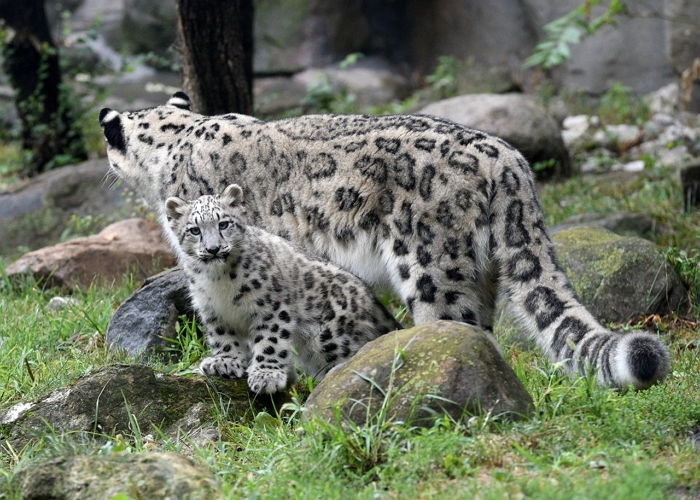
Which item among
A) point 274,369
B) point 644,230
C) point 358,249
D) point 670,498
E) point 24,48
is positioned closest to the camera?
point 670,498

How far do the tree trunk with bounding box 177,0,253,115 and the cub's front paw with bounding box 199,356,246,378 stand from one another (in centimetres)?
417

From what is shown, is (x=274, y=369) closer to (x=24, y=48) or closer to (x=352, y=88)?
(x=24, y=48)

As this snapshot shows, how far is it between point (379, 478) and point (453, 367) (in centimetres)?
75

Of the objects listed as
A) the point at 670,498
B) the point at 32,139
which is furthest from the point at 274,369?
the point at 32,139

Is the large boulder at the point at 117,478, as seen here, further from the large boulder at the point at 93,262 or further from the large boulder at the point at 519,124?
the large boulder at the point at 519,124

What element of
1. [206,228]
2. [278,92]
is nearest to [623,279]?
[206,228]

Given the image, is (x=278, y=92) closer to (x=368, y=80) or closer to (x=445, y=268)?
(x=368, y=80)

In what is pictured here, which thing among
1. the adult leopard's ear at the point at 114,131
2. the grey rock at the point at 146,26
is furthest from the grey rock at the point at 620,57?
the adult leopard's ear at the point at 114,131

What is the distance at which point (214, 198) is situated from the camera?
630 centimetres

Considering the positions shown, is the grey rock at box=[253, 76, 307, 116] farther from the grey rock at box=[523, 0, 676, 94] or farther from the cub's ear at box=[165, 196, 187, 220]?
the cub's ear at box=[165, 196, 187, 220]

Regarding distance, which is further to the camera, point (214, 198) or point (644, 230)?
point (644, 230)

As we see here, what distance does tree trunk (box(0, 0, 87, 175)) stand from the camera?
44.7 ft

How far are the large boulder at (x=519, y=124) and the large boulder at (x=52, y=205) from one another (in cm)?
449

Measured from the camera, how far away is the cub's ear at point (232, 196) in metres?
6.41
